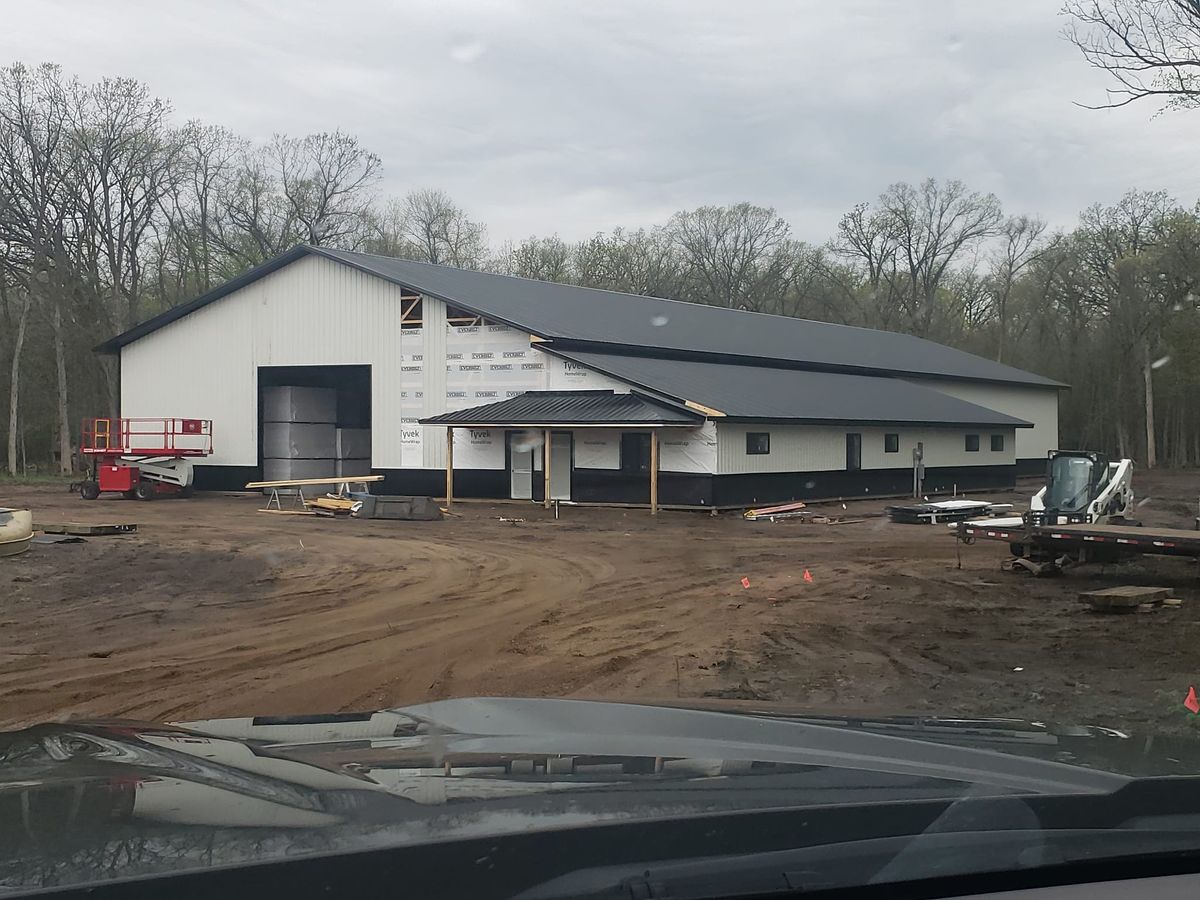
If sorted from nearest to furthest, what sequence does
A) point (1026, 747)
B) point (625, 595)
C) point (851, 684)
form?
point (1026, 747) → point (851, 684) → point (625, 595)

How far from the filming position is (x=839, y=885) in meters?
2.22

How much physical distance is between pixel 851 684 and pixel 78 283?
4651 cm

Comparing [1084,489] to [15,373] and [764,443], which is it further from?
[15,373]

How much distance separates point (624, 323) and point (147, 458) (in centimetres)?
1578

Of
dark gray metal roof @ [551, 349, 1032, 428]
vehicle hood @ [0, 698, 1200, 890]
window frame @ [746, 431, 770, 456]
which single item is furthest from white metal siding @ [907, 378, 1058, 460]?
vehicle hood @ [0, 698, 1200, 890]

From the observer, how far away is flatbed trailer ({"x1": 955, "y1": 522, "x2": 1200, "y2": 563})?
44.8 feet

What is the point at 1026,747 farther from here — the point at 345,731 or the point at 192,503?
the point at 192,503

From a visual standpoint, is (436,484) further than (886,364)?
No

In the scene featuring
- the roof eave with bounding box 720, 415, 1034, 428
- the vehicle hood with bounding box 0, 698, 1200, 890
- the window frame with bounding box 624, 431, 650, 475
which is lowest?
the vehicle hood with bounding box 0, 698, 1200, 890

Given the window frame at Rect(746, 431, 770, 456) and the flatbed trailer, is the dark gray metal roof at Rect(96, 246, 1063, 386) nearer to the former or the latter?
the window frame at Rect(746, 431, 770, 456)

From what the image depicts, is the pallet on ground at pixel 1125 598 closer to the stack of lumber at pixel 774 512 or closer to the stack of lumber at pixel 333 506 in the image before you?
the stack of lumber at pixel 774 512

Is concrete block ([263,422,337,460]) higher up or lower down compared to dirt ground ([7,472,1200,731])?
higher up

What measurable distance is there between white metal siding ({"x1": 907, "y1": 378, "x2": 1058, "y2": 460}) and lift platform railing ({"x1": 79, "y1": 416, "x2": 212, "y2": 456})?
27.7 m

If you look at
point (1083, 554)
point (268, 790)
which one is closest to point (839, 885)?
point (268, 790)
